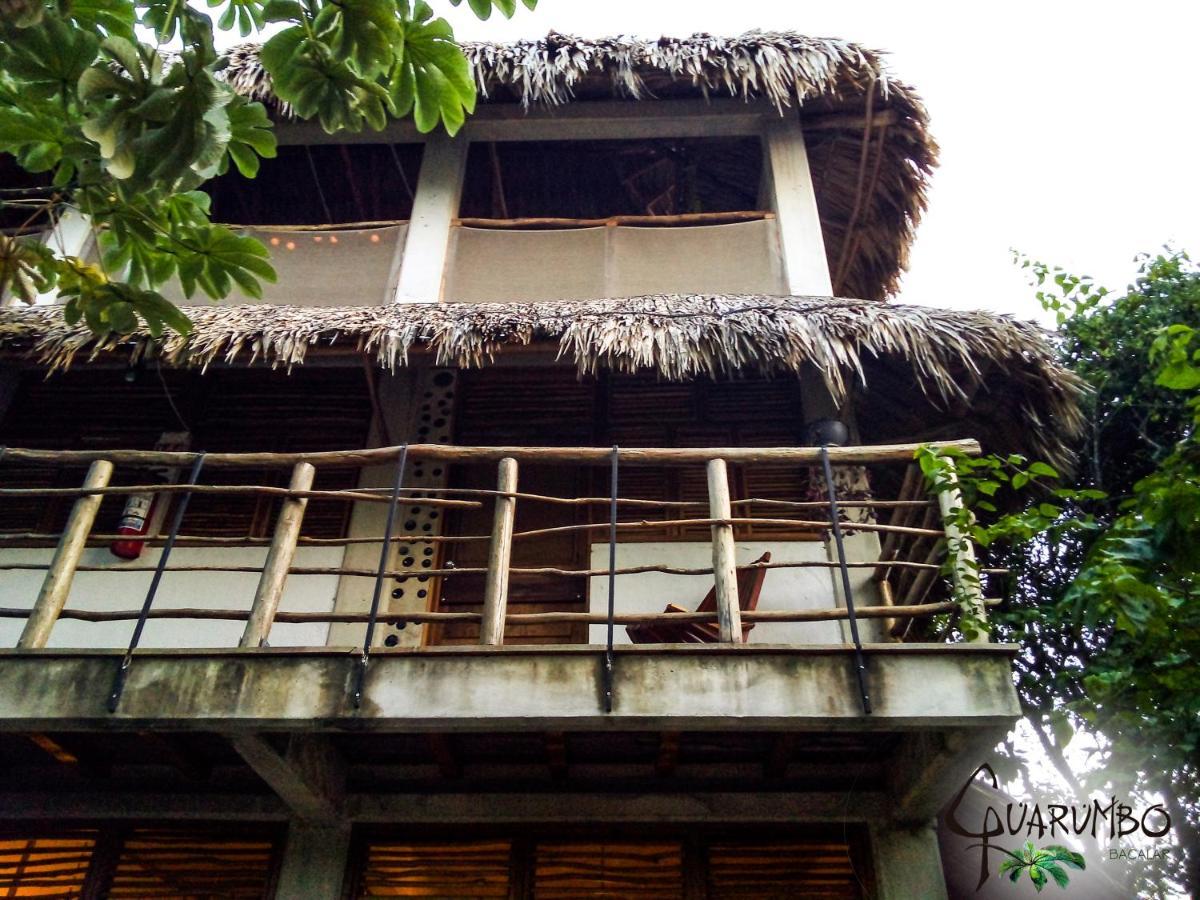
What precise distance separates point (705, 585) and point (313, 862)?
2.25 meters

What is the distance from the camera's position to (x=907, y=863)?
4008 millimetres

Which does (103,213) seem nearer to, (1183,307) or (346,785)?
(346,785)

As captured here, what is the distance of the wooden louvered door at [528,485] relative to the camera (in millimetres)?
5043

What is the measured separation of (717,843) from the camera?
13.7 feet

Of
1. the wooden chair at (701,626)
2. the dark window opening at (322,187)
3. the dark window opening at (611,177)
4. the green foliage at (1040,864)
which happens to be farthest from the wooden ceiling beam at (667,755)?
the dark window opening at (322,187)

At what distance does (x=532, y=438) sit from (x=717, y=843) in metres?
2.56

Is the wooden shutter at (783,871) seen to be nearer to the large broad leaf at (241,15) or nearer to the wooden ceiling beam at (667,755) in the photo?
the wooden ceiling beam at (667,755)

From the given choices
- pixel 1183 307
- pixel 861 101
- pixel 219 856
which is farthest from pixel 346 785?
pixel 1183 307

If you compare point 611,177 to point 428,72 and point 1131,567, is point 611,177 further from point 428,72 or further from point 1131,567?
point 1131,567

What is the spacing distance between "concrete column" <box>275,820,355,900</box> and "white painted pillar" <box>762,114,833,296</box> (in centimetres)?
386

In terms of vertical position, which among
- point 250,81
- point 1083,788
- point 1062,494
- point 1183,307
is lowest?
point 1083,788

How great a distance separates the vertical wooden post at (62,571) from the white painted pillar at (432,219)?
2.24m

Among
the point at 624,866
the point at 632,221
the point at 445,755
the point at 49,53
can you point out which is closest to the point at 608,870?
the point at 624,866

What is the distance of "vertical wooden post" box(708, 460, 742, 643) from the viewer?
3.57 m
